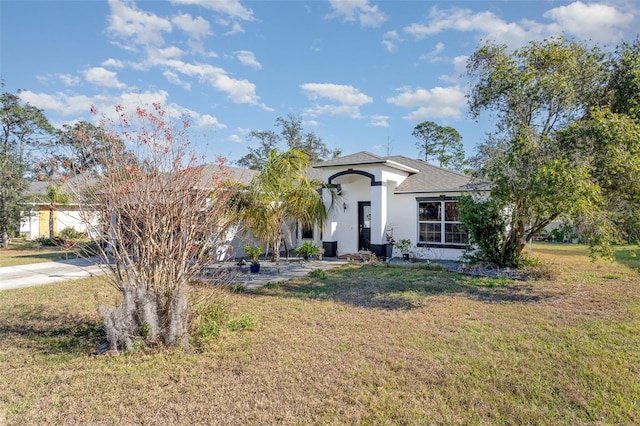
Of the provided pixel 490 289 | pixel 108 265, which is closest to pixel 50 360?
pixel 108 265

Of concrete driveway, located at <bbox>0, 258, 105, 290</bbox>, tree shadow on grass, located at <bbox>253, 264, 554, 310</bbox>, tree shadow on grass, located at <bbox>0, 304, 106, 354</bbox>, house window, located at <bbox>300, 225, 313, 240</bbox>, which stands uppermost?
house window, located at <bbox>300, 225, 313, 240</bbox>

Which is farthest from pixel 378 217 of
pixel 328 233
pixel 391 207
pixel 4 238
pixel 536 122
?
pixel 4 238

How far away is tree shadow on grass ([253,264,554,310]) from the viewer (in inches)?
344

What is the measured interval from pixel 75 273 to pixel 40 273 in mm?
1343

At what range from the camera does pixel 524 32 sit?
35.3 feet

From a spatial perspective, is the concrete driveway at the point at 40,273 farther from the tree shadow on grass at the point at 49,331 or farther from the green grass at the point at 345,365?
the green grass at the point at 345,365

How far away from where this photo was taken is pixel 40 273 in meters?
13.3

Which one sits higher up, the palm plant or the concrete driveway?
the palm plant

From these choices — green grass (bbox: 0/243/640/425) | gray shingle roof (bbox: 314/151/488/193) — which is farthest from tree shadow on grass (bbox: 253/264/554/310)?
gray shingle roof (bbox: 314/151/488/193)

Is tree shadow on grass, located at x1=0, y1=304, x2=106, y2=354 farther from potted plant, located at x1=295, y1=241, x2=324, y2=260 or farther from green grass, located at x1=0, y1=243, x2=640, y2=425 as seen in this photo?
potted plant, located at x1=295, y1=241, x2=324, y2=260

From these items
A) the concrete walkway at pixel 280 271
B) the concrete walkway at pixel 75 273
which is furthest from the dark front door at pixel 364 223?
the concrete walkway at pixel 75 273

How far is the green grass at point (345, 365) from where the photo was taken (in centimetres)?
389

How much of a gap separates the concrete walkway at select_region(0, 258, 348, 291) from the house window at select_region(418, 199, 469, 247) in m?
4.16

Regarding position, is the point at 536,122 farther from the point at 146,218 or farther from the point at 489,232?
the point at 146,218
